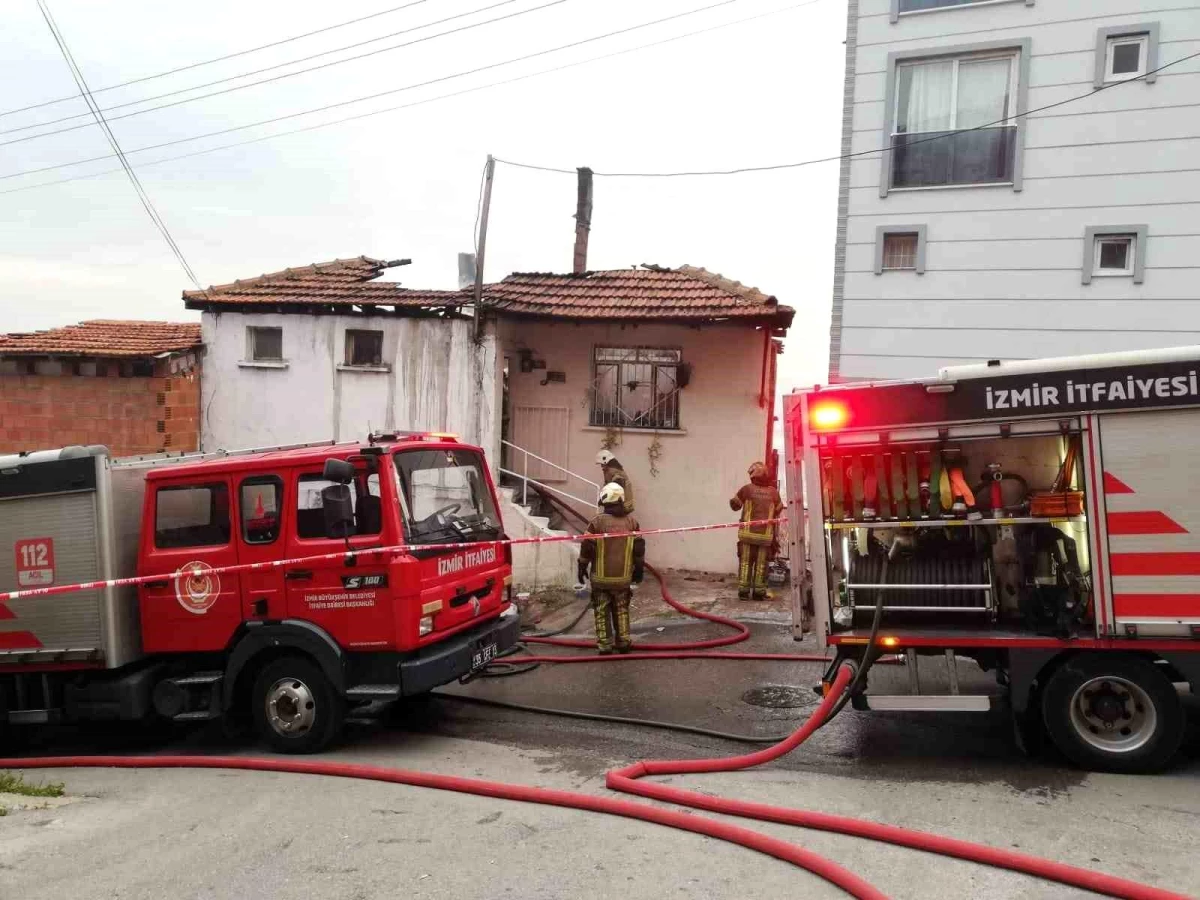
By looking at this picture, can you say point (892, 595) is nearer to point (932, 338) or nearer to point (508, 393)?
point (932, 338)

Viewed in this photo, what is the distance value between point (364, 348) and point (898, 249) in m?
7.92

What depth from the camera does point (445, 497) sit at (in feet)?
23.0

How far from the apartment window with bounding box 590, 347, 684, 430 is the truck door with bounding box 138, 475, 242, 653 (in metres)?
7.72

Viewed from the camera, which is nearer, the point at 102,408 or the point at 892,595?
the point at 892,595

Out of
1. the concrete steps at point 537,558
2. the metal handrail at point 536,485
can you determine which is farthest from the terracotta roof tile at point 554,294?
the concrete steps at point 537,558

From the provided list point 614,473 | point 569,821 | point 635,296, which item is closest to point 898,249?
point 635,296

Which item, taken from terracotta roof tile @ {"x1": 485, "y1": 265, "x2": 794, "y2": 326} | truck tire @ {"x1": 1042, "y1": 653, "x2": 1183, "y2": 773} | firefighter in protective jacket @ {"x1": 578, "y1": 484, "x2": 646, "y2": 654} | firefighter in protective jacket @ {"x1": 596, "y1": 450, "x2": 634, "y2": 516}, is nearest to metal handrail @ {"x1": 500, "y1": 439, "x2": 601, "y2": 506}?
firefighter in protective jacket @ {"x1": 596, "y1": 450, "x2": 634, "y2": 516}

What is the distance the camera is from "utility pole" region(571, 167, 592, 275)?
18594mm

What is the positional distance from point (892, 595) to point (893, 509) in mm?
611

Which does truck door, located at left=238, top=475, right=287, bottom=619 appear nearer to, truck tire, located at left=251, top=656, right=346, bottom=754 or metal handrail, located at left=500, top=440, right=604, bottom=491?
truck tire, located at left=251, top=656, right=346, bottom=754

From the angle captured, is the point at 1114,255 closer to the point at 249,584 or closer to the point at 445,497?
the point at 445,497

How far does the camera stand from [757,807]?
4.73 m

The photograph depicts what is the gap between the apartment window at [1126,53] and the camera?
10.8 m

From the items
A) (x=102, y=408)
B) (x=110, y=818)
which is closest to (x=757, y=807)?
(x=110, y=818)
